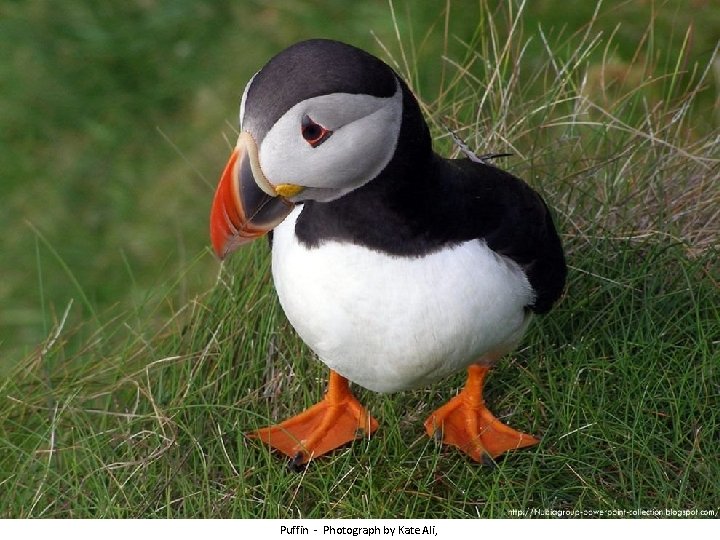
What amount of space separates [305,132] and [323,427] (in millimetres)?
1142

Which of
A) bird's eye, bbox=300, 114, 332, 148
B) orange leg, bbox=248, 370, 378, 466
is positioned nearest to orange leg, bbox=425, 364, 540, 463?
orange leg, bbox=248, 370, 378, 466

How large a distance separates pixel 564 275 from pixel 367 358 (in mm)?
706

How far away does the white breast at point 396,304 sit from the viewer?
2766 mm

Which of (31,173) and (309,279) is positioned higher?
(309,279)

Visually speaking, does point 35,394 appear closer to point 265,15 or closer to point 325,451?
point 325,451

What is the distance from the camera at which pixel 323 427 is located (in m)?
3.37

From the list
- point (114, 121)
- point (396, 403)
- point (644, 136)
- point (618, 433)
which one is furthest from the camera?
point (114, 121)

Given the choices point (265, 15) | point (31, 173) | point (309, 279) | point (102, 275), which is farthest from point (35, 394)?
point (265, 15)

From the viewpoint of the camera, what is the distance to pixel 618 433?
10.5 ft

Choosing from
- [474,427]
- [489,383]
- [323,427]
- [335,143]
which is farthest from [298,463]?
[335,143]

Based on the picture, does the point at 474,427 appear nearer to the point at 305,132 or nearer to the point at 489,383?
the point at 489,383

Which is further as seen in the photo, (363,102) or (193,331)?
(193,331)

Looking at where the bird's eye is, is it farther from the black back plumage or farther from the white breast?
the white breast

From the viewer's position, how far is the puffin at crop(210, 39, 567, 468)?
253 centimetres
